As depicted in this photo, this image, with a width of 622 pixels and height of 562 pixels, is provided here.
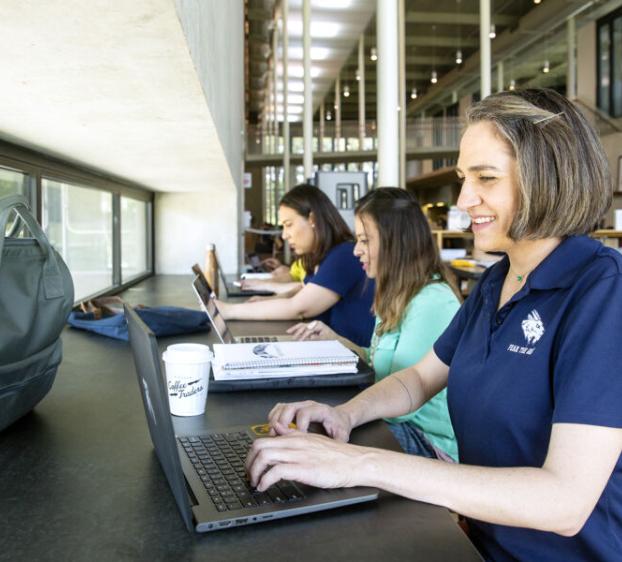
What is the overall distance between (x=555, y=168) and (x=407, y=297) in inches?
32.7

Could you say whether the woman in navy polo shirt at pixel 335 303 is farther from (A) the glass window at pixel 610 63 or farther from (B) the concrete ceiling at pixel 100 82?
(A) the glass window at pixel 610 63

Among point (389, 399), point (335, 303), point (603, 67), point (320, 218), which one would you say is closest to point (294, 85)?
point (603, 67)

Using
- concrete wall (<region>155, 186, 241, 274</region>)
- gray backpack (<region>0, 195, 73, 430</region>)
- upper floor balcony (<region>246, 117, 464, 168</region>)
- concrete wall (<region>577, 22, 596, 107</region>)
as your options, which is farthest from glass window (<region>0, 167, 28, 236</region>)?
upper floor balcony (<region>246, 117, 464, 168</region>)

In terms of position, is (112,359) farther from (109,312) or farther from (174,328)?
(109,312)

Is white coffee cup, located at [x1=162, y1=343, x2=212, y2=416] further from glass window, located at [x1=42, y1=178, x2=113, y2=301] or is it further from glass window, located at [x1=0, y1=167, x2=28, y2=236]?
glass window, located at [x1=42, y1=178, x2=113, y2=301]

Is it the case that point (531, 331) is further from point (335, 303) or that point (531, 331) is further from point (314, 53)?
point (314, 53)

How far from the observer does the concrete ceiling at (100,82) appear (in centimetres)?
100

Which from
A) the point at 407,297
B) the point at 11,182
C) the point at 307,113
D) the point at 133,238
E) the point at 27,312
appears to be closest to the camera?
the point at 27,312

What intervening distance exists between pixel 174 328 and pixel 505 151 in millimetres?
1569

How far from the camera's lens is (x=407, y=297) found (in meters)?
1.79

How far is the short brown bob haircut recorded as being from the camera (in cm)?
99

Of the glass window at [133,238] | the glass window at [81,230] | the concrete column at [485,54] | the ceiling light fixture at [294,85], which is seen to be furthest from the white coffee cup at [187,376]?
the ceiling light fixture at [294,85]

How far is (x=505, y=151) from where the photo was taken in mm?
1033

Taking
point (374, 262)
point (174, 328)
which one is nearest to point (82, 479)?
point (374, 262)
